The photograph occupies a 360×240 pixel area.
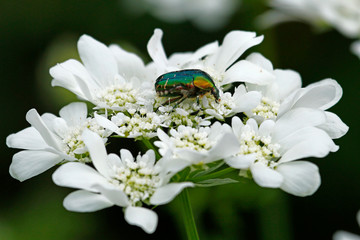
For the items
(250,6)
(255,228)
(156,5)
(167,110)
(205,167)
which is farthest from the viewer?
(156,5)

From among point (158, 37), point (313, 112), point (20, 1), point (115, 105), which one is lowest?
point (313, 112)

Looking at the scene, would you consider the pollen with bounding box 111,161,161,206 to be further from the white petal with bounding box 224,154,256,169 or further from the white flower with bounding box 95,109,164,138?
the white petal with bounding box 224,154,256,169

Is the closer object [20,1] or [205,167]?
[205,167]

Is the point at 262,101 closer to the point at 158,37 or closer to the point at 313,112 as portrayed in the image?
the point at 313,112

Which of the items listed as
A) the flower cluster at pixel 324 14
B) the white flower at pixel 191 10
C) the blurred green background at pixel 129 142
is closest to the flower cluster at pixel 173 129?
the blurred green background at pixel 129 142

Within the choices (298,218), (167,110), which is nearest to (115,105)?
(167,110)

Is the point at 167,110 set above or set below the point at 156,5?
below

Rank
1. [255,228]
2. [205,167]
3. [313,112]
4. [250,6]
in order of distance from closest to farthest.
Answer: [205,167] → [313,112] → [255,228] → [250,6]
